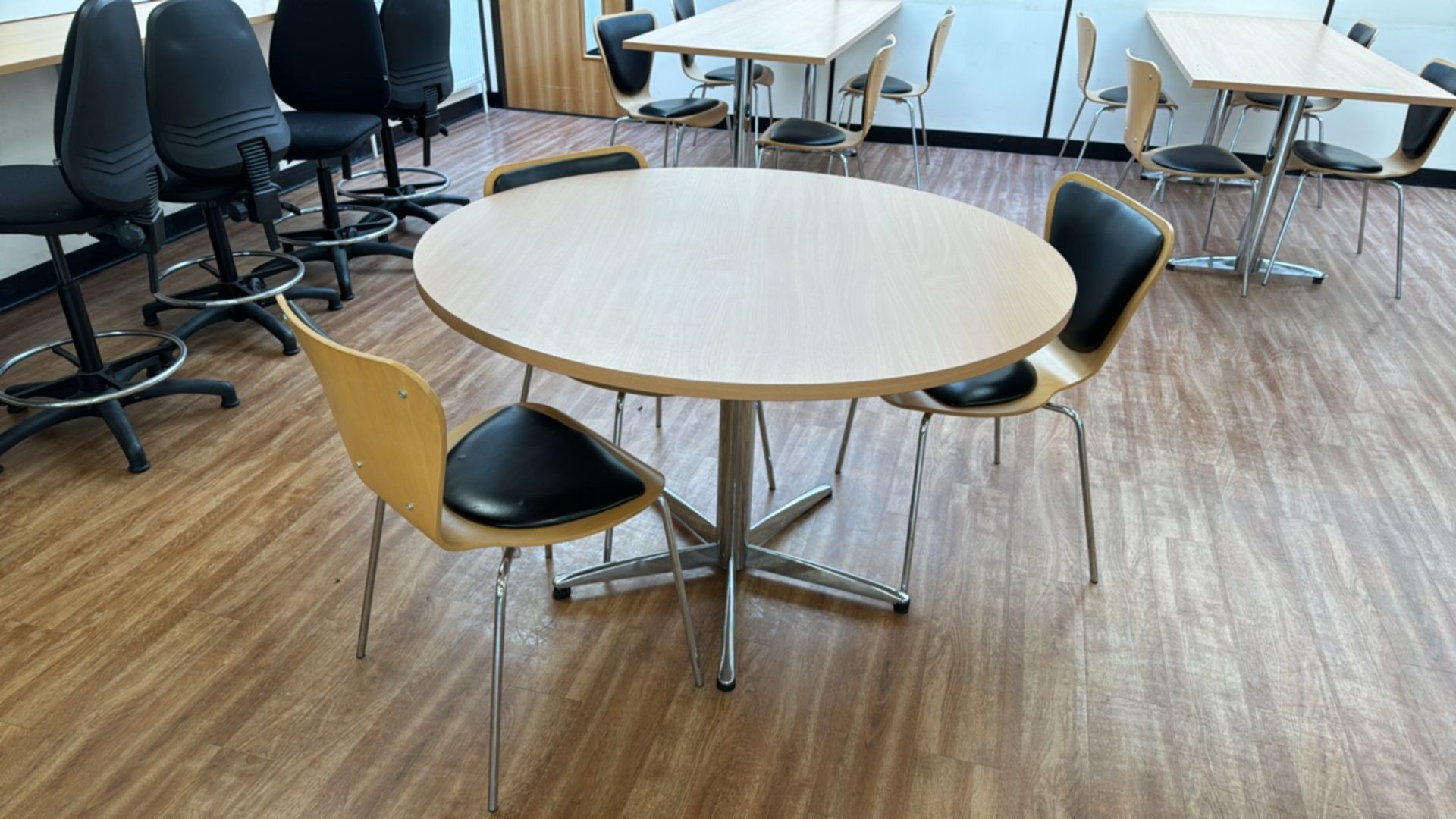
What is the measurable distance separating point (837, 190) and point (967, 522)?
0.87 metres

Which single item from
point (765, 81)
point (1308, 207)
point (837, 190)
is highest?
point (837, 190)


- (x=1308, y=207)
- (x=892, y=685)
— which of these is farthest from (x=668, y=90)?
(x=892, y=685)

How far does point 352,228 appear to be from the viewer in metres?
3.86

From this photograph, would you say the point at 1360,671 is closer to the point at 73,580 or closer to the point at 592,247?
the point at 592,247

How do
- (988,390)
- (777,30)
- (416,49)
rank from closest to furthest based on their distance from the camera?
1. (988,390)
2. (416,49)
3. (777,30)

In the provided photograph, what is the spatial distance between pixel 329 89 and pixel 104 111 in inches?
57.1

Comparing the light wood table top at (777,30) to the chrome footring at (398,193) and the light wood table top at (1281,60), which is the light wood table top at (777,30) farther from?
the light wood table top at (1281,60)

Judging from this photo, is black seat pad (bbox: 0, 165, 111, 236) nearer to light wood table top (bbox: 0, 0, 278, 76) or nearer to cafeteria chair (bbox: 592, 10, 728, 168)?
light wood table top (bbox: 0, 0, 278, 76)

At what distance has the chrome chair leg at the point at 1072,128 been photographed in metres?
5.52

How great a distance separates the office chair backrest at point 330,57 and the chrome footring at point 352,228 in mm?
449

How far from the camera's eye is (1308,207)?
16.2ft

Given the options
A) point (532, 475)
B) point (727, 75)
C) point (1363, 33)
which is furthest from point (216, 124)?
point (1363, 33)

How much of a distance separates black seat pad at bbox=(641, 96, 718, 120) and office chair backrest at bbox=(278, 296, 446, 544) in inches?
133

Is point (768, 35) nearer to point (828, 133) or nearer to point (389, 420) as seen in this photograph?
point (828, 133)
